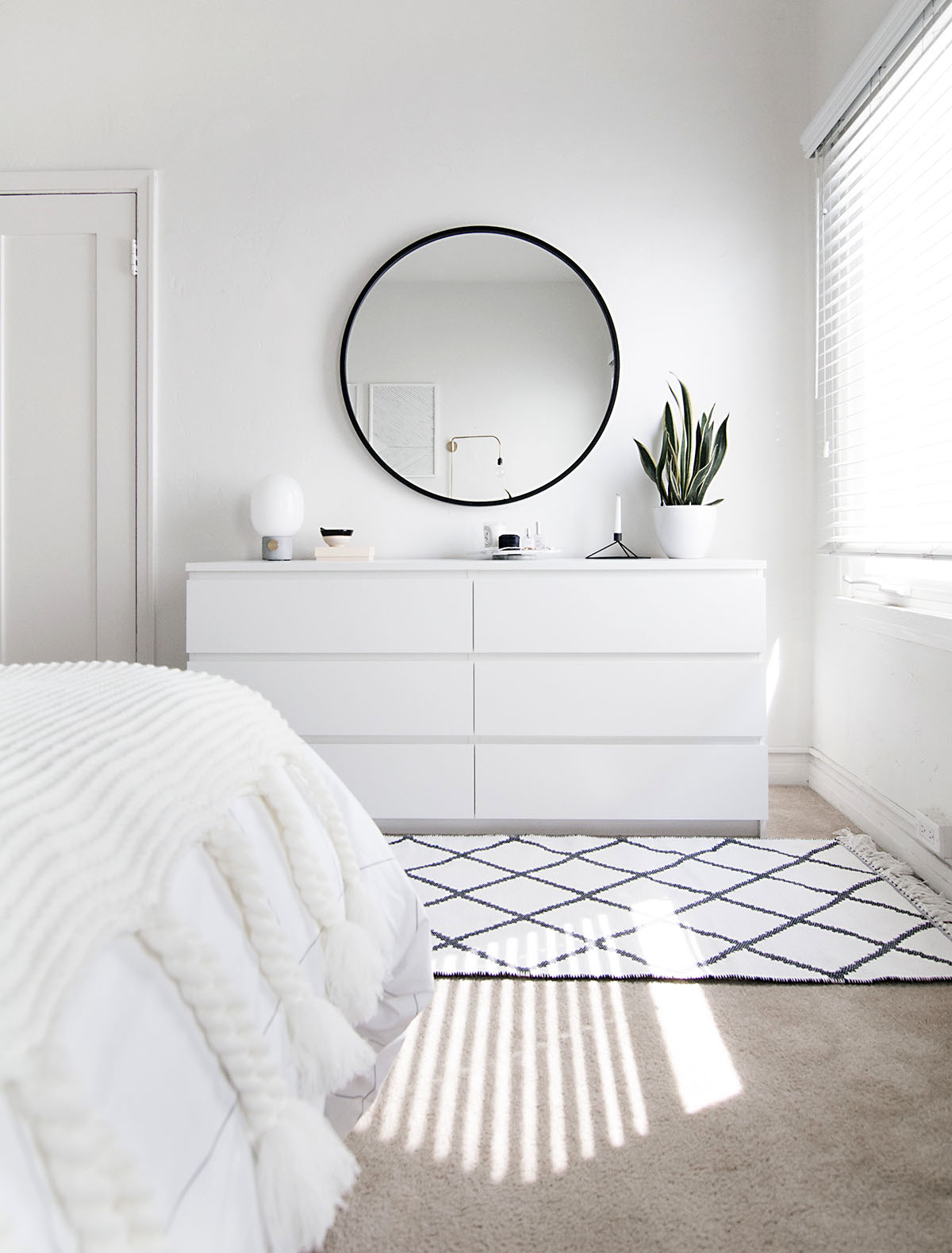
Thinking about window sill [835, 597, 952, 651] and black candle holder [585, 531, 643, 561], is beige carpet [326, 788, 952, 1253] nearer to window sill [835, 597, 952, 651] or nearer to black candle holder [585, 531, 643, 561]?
window sill [835, 597, 952, 651]

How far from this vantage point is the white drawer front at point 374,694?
8.59 ft

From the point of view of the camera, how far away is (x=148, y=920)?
2.18 feet

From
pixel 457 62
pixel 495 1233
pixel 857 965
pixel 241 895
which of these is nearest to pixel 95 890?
pixel 241 895

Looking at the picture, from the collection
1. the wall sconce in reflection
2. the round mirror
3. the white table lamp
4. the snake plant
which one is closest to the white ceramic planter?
the snake plant

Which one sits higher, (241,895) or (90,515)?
(90,515)

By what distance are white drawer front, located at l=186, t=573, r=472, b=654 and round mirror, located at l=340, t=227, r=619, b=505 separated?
544 millimetres

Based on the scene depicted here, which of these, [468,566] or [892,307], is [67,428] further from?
[892,307]

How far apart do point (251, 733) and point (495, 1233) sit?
603mm

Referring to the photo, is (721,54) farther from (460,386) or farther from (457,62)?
(460,386)

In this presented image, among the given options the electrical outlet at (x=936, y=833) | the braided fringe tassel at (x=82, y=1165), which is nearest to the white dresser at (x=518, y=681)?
the electrical outlet at (x=936, y=833)

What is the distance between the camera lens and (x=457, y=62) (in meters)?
3.05

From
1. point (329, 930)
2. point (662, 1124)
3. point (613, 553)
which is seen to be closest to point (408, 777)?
point (613, 553)

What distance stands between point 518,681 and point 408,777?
40cm

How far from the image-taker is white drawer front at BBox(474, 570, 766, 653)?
8.48 ft
